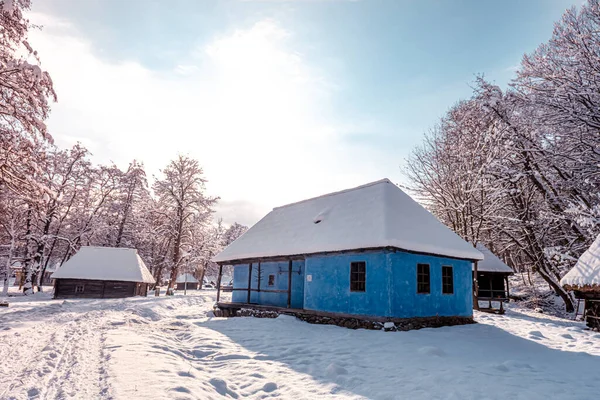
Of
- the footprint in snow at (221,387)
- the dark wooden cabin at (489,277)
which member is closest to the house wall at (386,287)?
the dark wooden cabin at (489,277)

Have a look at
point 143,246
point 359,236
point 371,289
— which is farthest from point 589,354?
point 143,246

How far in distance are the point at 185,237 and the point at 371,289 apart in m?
25.5

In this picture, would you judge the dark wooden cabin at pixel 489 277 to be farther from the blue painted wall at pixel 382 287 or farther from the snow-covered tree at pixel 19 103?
the snow-covered tree at pixel 19 103

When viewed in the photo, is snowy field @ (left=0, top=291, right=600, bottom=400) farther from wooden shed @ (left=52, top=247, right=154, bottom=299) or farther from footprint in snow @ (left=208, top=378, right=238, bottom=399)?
wooden shed @ (left=52, top=247, right=154, bottom=299)

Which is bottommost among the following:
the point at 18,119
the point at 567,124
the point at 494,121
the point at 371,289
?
the point at 371,289

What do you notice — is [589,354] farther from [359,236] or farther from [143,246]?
[143,246]

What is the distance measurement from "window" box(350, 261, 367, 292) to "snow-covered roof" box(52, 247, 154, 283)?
23.1 m

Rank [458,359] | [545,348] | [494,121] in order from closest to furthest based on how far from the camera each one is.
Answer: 1. [458,359]
2. [545,348]
3. [494,121]

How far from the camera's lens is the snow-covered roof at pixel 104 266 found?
1140 inches

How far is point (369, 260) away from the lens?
1289 centimetres

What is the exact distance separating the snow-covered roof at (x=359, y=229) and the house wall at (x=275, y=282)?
3.48 ft

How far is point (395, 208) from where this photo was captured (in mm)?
14484

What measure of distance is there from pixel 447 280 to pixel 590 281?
14.5 ft

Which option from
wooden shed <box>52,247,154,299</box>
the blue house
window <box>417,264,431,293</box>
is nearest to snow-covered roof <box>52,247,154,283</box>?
wooden shed <box>52,247,154,299</box>
